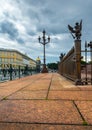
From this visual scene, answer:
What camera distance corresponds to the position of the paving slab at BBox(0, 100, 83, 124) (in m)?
2.30

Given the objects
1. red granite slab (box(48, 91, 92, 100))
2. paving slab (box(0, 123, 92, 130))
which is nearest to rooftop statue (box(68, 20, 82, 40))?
red granite slab (box(48, 91, 92, 100))

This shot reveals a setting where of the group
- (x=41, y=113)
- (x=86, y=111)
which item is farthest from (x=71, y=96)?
(x=41, y=113)

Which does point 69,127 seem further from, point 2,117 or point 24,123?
point 2,117

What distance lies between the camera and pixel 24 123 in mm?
2189

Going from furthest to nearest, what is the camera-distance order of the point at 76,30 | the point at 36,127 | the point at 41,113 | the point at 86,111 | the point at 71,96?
the point at 76,30 → the point at 71,96 → the point at 86,111 → the point at 41,113 → the point at 36,127

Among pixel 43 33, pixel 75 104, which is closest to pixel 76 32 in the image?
pixel 75 104

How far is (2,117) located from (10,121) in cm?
19

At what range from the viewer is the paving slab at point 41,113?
2301mm

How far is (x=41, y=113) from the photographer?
2.61m

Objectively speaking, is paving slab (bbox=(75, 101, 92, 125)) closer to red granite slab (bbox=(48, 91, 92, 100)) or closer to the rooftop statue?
red granite slab (bbox=(48, 91, 92, 100))

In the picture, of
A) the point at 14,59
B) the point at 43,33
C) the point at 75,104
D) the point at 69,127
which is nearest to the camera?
the point at 69,127

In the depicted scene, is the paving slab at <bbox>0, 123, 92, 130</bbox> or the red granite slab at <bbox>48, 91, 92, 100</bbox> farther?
the red granite slab at <bbox>48, 91, 92, 100</bbox>

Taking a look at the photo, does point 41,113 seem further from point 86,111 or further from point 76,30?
point 76,30

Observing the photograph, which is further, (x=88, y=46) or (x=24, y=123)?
(x=88, y=46)
